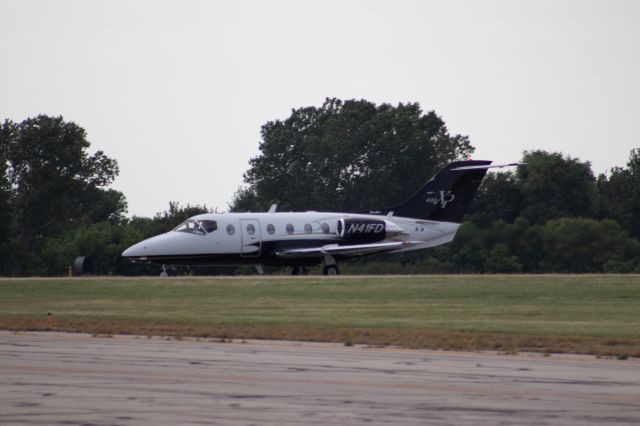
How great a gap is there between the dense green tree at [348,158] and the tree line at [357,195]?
99 millimetres

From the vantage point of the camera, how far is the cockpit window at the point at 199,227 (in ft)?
158

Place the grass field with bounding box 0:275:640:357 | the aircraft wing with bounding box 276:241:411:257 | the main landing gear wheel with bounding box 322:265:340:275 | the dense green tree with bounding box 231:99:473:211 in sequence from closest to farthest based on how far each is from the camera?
the grass field with bounding box 0:275:640:357 < the aircraft wing with bounding box 276:241:411:257 < the main landing gear wheel with bounding box 322:265:340:275 < the dense green tree with bounding box 231:99:473:211

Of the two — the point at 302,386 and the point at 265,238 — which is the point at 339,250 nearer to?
Answer: the point at 265,238

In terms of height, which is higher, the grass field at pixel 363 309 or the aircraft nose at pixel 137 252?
the aircraft nose at pixel 137 252

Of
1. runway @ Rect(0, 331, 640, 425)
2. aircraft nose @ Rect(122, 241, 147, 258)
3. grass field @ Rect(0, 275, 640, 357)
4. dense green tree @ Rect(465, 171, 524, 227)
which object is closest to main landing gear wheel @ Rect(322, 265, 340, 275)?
dense green tree @ Rect(465, 171, 524, 227)

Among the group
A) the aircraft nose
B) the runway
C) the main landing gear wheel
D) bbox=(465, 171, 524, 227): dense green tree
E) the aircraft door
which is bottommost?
the runway

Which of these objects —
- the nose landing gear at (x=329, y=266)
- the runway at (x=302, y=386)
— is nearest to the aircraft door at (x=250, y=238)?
the nose landing gear at (x=329, y=266)

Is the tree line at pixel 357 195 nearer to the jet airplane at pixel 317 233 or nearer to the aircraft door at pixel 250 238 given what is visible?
the jet airplane at pixel 317 233

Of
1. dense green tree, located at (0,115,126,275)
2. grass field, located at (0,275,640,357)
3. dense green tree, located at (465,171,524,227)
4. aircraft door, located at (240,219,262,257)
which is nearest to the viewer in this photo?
grass field, located at (0,275,640,357)

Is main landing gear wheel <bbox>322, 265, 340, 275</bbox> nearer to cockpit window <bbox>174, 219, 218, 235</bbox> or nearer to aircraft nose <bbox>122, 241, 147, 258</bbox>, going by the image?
cockpit window <bbox>174, 219, 218, 235</bbox>

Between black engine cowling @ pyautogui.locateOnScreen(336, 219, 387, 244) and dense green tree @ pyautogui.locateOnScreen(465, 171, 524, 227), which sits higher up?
dense green tree @ pyautogui.locateOnScreen(465, 171, 524, 227)

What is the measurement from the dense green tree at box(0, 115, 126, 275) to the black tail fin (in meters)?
35.9

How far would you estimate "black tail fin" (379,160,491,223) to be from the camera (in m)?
52.7

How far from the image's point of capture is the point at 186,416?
14008 mm
